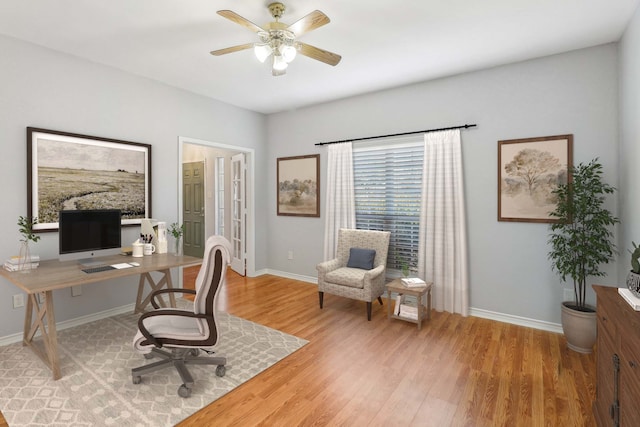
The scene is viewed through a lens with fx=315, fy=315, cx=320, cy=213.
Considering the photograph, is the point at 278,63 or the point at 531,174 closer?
the point at 278,63

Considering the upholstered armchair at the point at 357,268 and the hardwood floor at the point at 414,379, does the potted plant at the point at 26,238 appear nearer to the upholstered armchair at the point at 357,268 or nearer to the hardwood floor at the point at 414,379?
the hardwood floor at the point at 414,379

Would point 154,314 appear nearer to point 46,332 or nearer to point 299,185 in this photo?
point 46,332

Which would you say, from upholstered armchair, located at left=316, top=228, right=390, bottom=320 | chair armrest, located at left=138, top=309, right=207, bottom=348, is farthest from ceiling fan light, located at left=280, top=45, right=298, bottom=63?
upholstered armchair, located at left=316, top=228, right=390, bottom=320

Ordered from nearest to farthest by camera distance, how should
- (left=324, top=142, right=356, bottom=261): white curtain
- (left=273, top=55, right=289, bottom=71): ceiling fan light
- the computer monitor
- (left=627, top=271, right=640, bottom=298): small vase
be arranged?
(left=627, top=271, right=640, bottom=298): small vase < (left=273, top=55, right=289, bottom=71): ceiling fan light < the computer monitor < (left=324, top=142, right=356, bottom=261): white curtain

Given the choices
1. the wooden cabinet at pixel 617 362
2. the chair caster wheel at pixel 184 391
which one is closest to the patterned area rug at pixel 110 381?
the chair caster wheel at pixel 184 391

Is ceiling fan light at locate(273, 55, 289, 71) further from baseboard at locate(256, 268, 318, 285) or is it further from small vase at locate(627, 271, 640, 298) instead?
baseboard at locate(256, 268, 318, 285)

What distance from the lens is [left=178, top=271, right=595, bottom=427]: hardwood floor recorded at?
1974 millimetres

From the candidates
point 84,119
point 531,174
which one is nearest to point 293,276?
point 84,119

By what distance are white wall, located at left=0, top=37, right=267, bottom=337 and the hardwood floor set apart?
5.74ft

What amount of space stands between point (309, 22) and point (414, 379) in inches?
107

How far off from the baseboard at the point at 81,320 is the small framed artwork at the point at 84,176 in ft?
3.24

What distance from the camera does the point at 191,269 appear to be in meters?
6.06

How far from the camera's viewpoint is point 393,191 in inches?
168

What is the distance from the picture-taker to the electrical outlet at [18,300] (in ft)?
9.73
